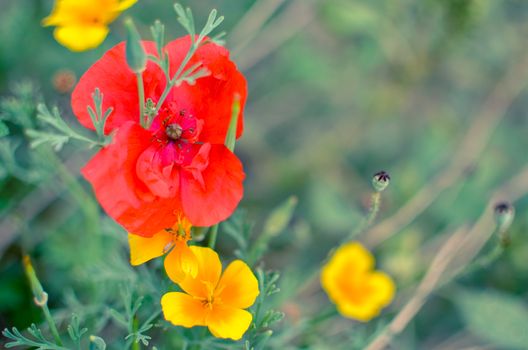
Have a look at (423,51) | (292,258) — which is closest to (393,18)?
(423,51)

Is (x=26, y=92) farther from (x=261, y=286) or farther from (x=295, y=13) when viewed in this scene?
(x=295, y=13)

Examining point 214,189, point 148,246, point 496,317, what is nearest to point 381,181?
point 214,189

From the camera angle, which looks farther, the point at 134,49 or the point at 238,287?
the point at 238,287

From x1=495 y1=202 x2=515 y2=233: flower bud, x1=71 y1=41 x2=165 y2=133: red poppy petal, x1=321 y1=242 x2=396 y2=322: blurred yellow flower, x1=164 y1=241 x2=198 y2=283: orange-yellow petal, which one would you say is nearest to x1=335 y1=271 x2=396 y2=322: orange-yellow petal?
x1=321 y1=242 x2=396 y2=322: blurred yellow flower

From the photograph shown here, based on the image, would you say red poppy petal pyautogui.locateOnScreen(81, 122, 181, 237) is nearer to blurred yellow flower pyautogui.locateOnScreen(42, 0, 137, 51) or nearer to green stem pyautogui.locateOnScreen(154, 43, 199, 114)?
green stem pyautogui.locateOnScreen(154, 43, 199, 114)

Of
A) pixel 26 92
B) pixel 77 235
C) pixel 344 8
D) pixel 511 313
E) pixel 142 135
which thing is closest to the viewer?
pixel 142 135

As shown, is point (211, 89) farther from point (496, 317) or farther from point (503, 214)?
point (496, 317)
